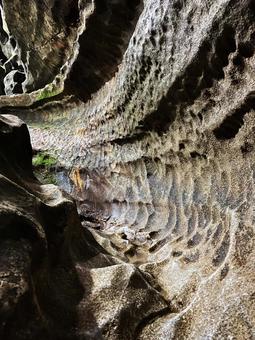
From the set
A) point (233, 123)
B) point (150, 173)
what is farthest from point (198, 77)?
point (150, 173)

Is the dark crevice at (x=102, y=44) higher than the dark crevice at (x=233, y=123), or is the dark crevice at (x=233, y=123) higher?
the dark crevice at (x=102, y=44)

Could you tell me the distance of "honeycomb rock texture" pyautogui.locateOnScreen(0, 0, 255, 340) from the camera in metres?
1.73

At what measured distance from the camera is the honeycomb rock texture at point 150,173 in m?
1.73

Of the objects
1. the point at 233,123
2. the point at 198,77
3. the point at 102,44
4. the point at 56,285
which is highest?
the point at 102,44

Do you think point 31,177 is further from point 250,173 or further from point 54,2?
point 54,2

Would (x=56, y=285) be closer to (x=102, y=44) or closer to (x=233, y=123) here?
(x=233, y=123)

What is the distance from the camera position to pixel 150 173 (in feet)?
11.8

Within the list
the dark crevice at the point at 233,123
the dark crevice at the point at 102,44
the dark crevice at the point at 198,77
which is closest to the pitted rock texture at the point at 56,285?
the dark crevice at the point at 233,123

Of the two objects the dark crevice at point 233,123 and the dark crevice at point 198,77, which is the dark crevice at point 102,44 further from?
the dark crevice at point 233,123

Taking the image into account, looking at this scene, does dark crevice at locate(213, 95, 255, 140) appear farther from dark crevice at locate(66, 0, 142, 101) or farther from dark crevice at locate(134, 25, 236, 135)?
dark crevice at locate(66, 0, 142, 101)

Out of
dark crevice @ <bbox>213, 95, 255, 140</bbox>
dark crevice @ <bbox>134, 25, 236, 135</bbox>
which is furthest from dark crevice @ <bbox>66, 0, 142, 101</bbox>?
dark crevice @ <bbox>213, 95, 255, 140</bbox>

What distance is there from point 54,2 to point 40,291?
369 cm

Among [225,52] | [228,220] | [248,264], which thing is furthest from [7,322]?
[225,52]

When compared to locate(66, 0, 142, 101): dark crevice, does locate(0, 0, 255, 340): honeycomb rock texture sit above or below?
below
